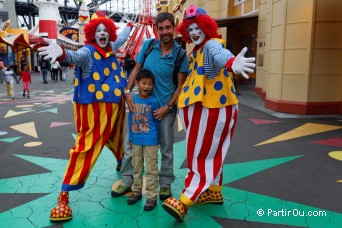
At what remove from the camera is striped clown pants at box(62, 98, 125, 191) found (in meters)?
2.72

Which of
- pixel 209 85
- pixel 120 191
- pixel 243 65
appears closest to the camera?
pixel 243 65

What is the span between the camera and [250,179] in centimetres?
356

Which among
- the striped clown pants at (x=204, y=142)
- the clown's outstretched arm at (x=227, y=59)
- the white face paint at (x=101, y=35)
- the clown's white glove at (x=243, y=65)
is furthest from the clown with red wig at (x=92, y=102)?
the clown's white glove at (x=243, y=65)

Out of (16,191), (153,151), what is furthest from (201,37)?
(16,191)

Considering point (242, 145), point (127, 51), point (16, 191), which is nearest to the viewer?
point (16, 191)

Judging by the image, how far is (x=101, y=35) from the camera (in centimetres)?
283

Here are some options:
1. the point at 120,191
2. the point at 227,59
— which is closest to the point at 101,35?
the point at 227,59

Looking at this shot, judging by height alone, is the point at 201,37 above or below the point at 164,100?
above

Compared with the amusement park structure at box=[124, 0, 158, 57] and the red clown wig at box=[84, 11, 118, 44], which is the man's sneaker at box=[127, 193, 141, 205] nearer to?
the red clown wig at box=[84, 11, 118, 44]

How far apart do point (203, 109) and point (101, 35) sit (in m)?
1.16

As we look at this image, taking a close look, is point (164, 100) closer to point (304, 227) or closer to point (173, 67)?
point (173, 67)

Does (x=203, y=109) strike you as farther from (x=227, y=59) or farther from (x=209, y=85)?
(x=227, y=59)

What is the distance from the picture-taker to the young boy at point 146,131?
274 cm

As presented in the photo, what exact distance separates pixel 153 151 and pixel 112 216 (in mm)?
673
